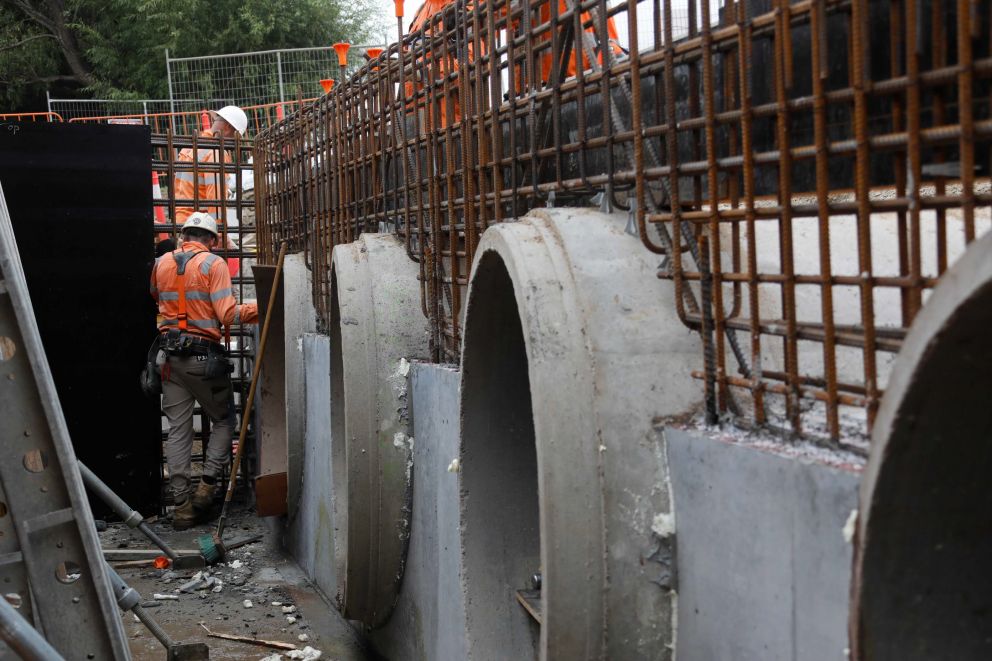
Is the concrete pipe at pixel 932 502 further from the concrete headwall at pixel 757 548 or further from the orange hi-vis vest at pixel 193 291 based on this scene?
the orange hi-vis vest at pixel 193 291

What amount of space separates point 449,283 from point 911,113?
292cm

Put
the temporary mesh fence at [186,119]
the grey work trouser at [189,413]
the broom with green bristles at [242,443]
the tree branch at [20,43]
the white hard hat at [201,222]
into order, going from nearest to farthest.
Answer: the broom with green bristles at [242,443], the grey work trouser at [189,413], the white hard hat at [201,222], the temporary mesh fence at [186,119], the tree branch at [20,43]

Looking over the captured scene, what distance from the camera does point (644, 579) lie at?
258 centimetres

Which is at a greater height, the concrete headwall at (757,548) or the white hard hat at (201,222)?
the white hard hat at (201,222)

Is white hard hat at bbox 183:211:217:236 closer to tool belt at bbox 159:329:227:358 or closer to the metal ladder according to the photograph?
tool belt at bbox 159:329:227:358

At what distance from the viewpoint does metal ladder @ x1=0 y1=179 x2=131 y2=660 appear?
3527 millimetres

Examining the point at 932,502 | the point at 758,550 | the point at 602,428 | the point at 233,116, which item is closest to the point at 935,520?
the point at 932,502

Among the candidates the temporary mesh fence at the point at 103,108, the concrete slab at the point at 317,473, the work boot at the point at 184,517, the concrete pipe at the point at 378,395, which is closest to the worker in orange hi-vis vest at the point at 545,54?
the concrete pipe at the point at 378,395

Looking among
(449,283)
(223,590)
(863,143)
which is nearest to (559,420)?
(863,143)

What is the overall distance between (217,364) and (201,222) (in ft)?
3.78

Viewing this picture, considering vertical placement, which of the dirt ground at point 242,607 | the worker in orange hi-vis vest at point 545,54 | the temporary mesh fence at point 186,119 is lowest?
the dirt ground at point 242,607

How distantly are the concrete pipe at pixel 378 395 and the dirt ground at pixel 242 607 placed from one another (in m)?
1.36

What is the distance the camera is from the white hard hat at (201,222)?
30.0ft

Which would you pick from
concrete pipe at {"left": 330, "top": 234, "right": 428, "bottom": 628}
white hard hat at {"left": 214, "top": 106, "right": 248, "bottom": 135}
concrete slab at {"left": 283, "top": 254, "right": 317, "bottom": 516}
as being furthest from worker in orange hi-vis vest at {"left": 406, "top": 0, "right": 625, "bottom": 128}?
white hard hat at {"left": 214, "top": 106, "right": 248, "bottom": 135}
